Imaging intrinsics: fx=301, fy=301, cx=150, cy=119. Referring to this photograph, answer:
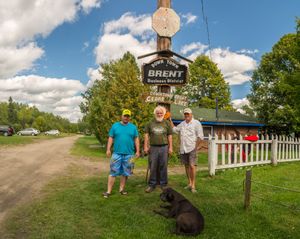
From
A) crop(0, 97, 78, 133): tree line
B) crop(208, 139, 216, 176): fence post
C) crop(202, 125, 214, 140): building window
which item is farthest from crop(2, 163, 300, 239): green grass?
crop(0, 97, 78, 133): tree line

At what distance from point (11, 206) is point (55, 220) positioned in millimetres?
1407

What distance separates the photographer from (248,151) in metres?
12.1

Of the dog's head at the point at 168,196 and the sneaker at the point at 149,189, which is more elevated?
the dog's head at the point at 168,196

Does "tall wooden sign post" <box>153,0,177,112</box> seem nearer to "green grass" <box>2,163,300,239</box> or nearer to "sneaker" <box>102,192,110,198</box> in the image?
"green grass" <box>2,163,300,239</box>

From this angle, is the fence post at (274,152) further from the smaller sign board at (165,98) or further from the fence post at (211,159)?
the smaller sign board at (165,98)

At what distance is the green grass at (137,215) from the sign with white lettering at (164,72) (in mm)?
2781

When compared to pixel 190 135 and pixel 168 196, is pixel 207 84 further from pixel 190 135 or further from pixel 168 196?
pixel 168 196

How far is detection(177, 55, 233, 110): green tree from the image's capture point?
128 ft

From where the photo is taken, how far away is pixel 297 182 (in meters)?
8.48

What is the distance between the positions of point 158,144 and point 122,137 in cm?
88

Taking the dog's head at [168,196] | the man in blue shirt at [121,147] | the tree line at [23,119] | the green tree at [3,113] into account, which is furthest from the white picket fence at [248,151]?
the green tree at [3,113]

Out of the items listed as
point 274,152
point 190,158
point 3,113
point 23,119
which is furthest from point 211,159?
point 3,113

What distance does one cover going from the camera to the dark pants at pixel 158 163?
6.93 meters

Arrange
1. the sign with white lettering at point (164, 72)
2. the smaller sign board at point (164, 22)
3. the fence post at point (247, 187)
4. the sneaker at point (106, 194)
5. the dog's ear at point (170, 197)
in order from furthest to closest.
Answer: the smaller sign board at point (164, 22), the sign with white lettering at point (164, 72), the sneaker at point (106, 194), the fence post at point (247, 187), the dog's ear at point (170, 197)
